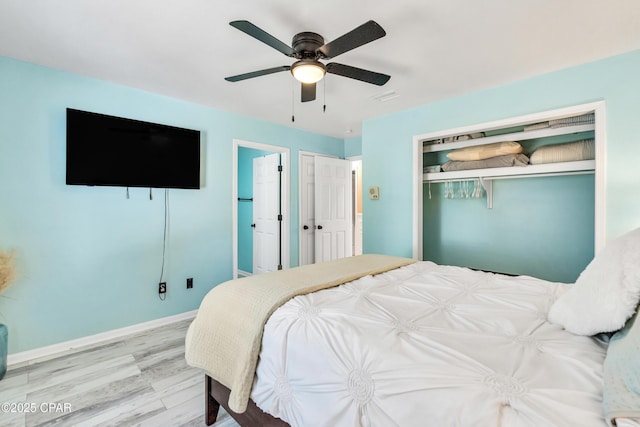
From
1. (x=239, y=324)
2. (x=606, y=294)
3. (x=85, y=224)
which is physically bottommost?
(x=239, y=324)

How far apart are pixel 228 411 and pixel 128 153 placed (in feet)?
7.96

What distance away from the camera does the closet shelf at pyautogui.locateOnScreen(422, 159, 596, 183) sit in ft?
8.27

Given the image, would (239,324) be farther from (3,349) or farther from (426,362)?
(3,349)

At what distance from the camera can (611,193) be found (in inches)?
91.4

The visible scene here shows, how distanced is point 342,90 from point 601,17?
1.91m

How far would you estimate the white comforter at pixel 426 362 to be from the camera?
0.75 meters

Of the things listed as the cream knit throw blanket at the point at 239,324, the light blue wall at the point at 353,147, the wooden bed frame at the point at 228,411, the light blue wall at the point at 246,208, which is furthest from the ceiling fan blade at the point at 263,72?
the light blue wall at the point at 353,147

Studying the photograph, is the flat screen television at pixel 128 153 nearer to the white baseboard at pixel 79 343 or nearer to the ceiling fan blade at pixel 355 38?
the white baseboard at pixel 79 343

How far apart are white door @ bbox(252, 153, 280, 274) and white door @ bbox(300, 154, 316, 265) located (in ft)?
1.19

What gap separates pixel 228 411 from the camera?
1.55m

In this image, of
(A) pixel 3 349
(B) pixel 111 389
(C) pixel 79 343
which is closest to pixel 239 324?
(B) pixel 111 389

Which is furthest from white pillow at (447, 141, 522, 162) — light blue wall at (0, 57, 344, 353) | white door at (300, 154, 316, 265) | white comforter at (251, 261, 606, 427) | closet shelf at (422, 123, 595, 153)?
light blue wall at (0, 57, 344, 353)

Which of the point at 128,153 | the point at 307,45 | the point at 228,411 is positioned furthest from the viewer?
the point at 128,153

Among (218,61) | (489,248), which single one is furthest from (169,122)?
→ (489,248)
